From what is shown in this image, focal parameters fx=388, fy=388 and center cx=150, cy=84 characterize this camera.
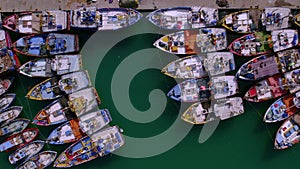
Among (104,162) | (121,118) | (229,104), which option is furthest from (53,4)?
(229,104)

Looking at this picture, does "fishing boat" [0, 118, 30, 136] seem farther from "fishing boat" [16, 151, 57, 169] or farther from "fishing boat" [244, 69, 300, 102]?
"fishing boat" [244, 69, 300, 102]

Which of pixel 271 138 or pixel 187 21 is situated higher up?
pixel 187 21

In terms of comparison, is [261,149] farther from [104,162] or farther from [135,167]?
[104,162]

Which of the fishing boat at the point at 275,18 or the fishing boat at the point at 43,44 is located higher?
the fishing boat at the point at 275,18

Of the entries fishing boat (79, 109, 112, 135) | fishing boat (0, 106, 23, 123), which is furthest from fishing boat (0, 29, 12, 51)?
fishing boat (79, 109, 112, 135)

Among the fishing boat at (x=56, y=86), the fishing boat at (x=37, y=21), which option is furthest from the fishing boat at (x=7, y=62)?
the fishing boat at (x=56, y=86)

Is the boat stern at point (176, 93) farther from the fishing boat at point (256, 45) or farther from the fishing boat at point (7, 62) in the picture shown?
the fishing boat at point (7, 62)
